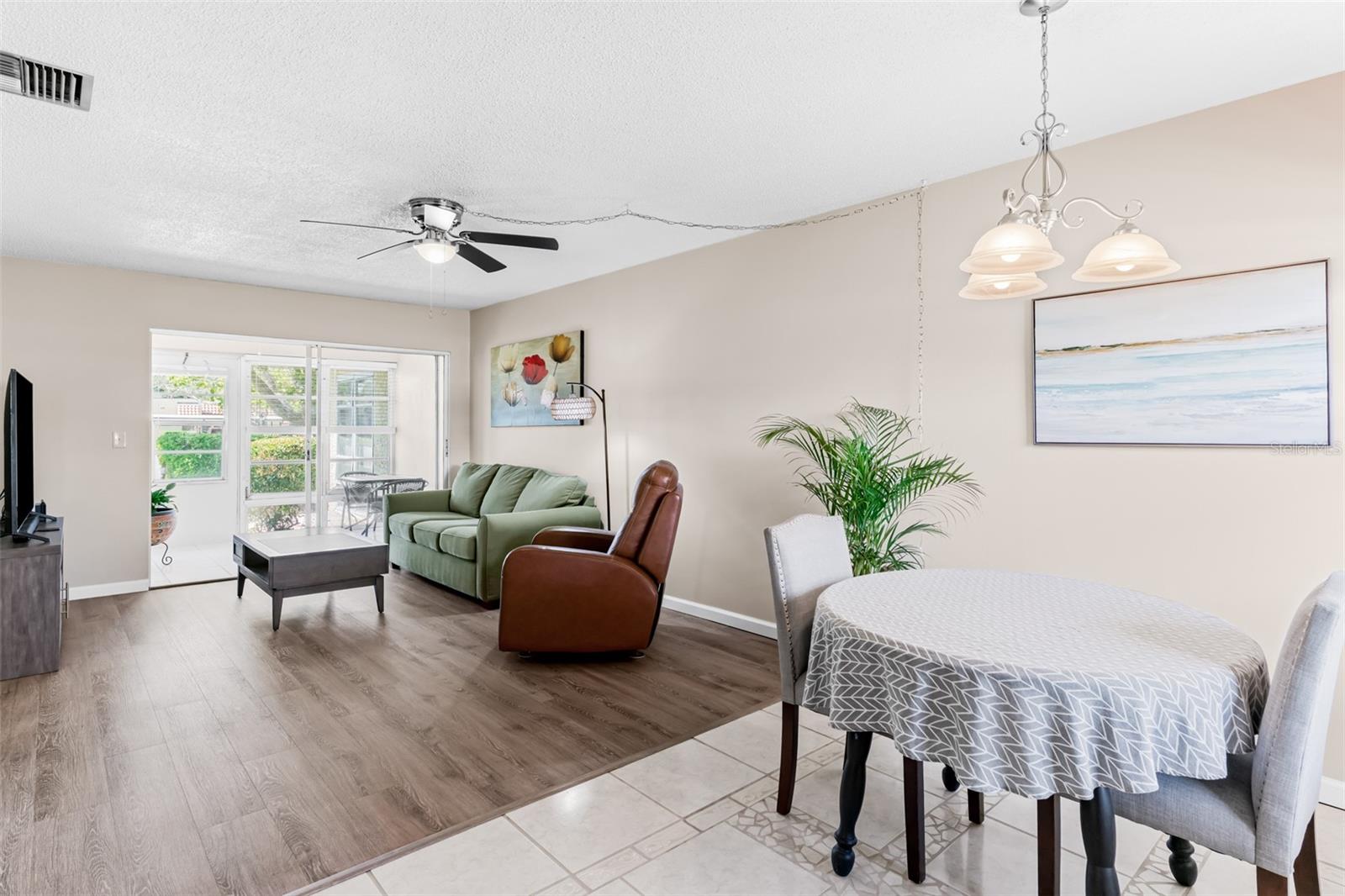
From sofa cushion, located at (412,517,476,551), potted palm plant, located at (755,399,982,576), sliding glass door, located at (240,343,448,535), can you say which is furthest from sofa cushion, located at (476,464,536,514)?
potted palm plant, located at (755,399,982,576)

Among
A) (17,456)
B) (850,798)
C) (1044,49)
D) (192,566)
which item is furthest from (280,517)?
(1044,49)

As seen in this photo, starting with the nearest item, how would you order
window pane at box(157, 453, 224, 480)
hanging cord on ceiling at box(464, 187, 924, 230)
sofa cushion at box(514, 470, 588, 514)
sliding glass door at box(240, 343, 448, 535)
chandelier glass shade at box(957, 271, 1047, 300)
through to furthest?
chandelier glass shade at box(957, 271, 1047, 300), hanging cord on ceiling at box(464, 187, 924, 230), sofa cushion at box(514, 470, 588, 514), sliding glass door at box(240, 343, 448, 535), window pane at box(157, 453, 224, 480)

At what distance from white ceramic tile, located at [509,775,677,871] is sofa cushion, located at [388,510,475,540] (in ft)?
12.0

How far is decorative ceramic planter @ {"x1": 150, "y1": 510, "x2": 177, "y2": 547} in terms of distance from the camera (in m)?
5.64

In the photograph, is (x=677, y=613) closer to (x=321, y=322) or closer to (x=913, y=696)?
(x=913, y=696)

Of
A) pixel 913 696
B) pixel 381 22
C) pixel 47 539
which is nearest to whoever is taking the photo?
pixel 913 696

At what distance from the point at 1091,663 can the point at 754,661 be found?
237cm

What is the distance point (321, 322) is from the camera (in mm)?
6020

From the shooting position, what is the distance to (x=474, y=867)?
193 cm

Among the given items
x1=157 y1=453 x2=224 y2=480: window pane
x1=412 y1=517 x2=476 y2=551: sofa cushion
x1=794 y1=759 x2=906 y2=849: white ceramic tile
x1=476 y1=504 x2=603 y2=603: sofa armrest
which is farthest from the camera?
x1=157 y1=453 x2=224 y2=480: window pane

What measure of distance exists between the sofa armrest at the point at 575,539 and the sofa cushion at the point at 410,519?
1671 millimetres

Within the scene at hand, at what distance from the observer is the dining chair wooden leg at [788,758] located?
2.20 meters

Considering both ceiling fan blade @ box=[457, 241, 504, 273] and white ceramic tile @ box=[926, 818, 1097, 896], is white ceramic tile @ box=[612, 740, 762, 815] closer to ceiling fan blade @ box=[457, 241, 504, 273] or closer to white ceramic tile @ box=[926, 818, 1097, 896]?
white ceramic tile @ box=[926, 818, 1097, 896]

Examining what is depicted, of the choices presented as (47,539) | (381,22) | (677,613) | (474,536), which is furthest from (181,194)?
(677,613)
